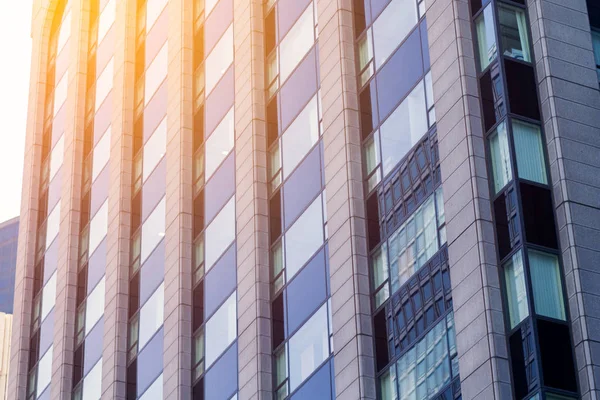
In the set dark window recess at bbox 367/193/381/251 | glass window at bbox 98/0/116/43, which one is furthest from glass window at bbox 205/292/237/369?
glass window at bbox 98/0/116/43

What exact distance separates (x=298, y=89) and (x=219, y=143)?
20.1 feet

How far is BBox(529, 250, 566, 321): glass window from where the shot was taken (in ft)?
94.5

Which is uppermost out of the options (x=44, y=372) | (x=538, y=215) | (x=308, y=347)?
(x=44, y=372)

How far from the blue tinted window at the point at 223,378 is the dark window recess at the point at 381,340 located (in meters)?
8.74

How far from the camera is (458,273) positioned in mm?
30812

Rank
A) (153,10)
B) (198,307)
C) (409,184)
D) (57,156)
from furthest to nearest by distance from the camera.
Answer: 1. (57,156)
2. (153,10)
3. (198,307)
4. (409,184)

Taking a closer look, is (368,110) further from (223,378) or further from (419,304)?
(223,378)

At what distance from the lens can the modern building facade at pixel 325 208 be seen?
2984 cm

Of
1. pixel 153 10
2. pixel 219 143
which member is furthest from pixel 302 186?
pixel 153 10

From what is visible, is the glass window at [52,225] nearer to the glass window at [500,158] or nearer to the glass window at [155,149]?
the glass window at [155,149]

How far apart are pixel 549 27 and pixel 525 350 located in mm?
8496

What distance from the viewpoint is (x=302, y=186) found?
40.7 m

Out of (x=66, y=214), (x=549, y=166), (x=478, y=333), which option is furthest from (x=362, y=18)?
(x=66, y=214)

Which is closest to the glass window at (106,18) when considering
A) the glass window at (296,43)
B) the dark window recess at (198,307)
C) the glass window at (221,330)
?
the glass window at (296,43)
